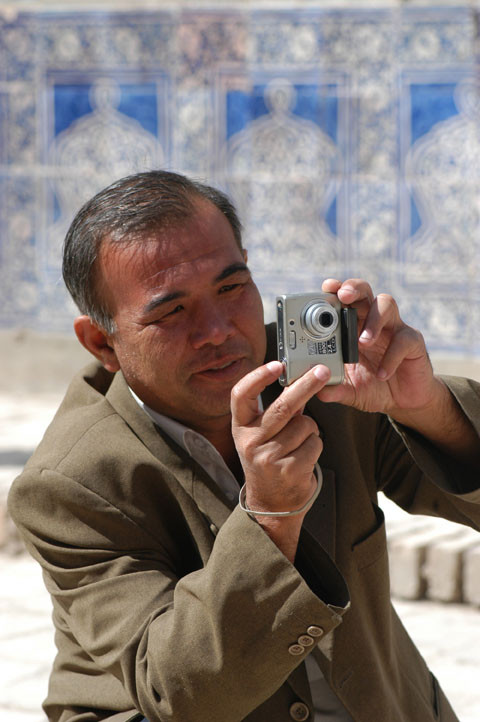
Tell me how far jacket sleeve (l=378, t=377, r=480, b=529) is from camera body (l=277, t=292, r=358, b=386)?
1.09 feet

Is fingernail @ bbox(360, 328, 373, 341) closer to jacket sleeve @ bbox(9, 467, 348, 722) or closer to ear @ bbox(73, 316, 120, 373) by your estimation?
jacket sleeve @ bbox(9, 467, 348, 722)

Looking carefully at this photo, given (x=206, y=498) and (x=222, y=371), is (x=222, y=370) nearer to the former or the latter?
(x=222, y=371)

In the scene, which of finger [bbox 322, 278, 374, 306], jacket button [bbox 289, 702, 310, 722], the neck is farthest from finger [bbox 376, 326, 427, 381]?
jacket button [bbox 289, 702, 310, 722]

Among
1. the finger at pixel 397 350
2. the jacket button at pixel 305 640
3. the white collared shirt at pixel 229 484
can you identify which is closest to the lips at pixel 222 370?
the white collared shirt at pixel 229 484

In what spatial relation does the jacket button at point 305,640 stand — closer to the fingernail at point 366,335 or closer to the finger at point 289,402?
the finger at point 289,402

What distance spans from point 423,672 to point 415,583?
172 centimetres

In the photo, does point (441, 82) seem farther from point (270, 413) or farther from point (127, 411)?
point (270, 413)

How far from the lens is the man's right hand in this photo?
5.00 feet

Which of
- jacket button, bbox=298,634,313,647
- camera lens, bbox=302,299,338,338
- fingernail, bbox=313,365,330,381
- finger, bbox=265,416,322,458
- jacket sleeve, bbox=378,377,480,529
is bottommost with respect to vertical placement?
jacket button, bbox=298,634,313,647

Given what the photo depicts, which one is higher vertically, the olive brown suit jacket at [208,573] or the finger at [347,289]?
the finger at [347,289]

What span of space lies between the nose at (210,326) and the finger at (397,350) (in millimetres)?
262

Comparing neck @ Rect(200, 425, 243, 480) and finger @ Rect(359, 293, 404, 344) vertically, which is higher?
finger @ Rect(359, 293, 404, 344)

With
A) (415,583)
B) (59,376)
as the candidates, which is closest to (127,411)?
A: (415,583)

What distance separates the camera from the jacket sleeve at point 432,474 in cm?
192
